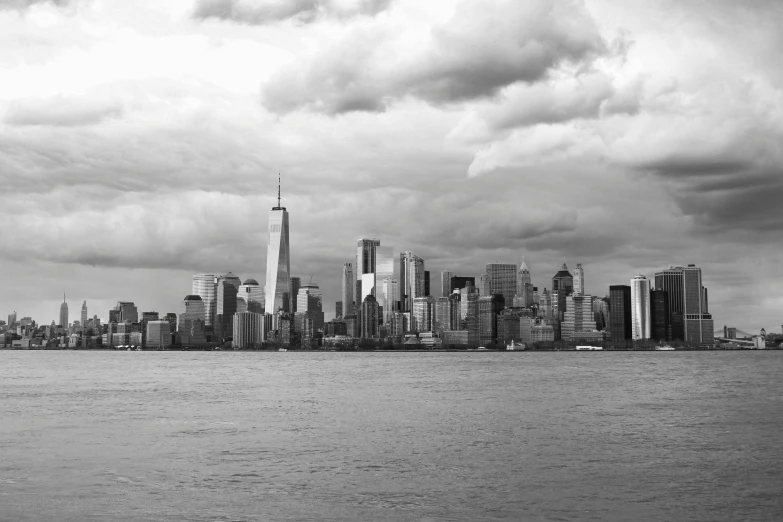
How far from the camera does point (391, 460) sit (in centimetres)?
4622

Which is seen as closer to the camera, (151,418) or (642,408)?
(151,418)

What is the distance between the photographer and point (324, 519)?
32031mm

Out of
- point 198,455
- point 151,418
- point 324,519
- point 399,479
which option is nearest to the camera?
point 324,519

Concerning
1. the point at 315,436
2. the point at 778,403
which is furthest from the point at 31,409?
the point at 778,403

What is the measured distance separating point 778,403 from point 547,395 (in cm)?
2491

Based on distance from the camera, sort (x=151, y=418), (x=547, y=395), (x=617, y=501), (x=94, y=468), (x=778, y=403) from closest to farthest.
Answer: (x=617, y=501) < (x=94, y=468) < (x=151, y=418) < (x=778, y=403) < (x=547, y=395)

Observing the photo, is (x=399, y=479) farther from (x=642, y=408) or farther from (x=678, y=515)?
(x=642, y=408)

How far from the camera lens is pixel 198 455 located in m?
47.4

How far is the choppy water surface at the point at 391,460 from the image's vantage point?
34.2 m

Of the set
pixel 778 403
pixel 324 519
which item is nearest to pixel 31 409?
pixel 324 519

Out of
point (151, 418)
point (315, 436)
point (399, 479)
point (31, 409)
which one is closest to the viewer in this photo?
point (399, 479)

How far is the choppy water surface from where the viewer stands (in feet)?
112

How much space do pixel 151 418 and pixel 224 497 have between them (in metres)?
35.2

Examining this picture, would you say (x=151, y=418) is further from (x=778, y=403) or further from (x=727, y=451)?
(x=778, y=403)
